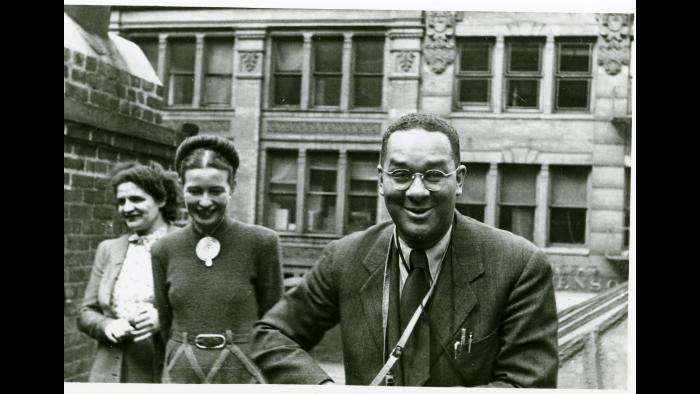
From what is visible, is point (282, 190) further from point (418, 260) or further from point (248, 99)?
point (418, 260)

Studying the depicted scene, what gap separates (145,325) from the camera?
102 inches

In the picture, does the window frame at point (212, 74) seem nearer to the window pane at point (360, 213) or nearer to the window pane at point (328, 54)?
the window pane at point (328, 54)

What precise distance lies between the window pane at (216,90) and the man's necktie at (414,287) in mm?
1215

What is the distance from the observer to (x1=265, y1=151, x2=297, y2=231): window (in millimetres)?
2881

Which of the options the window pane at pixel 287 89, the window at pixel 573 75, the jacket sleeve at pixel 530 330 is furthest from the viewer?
the window pane at pixel 287 89

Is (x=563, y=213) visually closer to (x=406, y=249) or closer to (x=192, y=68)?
(x=406, y=249)

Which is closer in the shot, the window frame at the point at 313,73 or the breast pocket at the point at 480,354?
the breast pocket at the point at 480,354

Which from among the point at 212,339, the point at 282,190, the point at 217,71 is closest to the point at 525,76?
the point at 282,190

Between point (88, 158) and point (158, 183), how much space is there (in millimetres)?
418

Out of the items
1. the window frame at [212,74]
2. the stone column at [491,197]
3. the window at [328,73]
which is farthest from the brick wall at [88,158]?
the stone column at [491,197]

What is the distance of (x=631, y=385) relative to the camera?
9.16ft

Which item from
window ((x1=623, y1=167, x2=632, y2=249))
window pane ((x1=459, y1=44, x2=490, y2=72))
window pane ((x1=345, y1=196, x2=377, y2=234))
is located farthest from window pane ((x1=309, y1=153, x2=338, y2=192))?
window ((x1=623, y1=167, x2=632, y2=249))

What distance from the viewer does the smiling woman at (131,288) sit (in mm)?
2607
